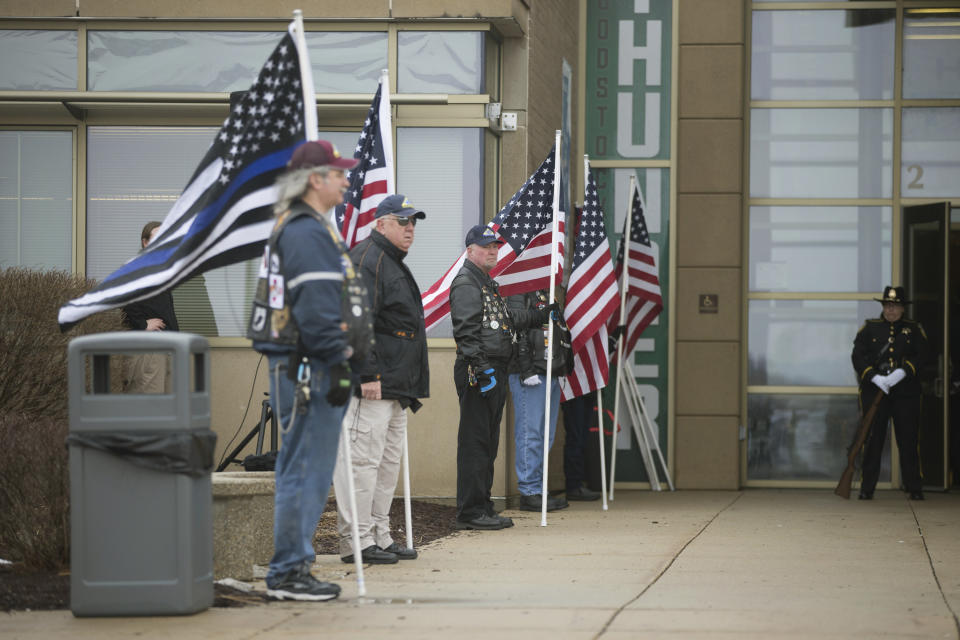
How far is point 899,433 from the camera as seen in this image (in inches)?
569

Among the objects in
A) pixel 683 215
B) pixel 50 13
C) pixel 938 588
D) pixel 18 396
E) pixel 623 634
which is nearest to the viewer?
pixel 623 634

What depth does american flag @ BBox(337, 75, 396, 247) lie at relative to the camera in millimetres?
9602

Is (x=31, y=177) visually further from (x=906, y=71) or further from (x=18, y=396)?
(x=906, y=71)

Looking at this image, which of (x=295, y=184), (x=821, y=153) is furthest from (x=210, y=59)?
(x=821, y=153)

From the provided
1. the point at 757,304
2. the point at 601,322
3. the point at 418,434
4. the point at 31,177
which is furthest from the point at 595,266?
the point at 31,177

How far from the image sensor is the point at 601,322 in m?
13.1

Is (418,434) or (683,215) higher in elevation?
(683,215)

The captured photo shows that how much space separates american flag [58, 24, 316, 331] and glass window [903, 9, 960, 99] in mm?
10094

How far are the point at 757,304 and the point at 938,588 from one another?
836 centimetres

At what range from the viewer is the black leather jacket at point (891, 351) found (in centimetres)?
1447

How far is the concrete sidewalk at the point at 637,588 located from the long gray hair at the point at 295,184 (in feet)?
6.38

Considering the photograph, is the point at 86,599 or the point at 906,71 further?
the point at 906,71

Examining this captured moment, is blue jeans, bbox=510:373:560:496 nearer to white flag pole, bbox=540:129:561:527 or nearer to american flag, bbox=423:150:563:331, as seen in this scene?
white flag pole, bbox=540:129:561:527

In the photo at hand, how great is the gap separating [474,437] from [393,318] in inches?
85.9
